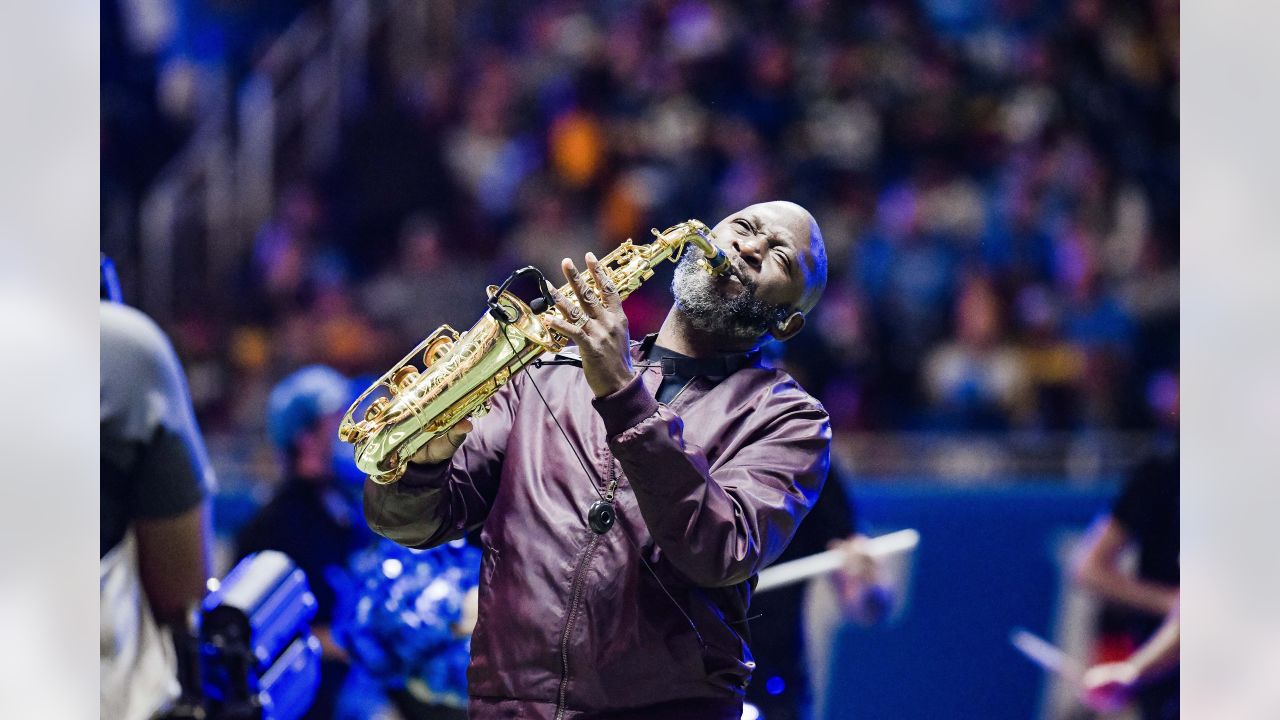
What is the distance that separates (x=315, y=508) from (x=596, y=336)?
2.03 meters

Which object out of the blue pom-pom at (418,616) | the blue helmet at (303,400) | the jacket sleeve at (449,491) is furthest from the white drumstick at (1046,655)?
the blue helmet at (303,400)

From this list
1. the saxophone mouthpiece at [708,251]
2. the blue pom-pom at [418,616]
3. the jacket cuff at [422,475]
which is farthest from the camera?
the blue pom-pom at [418,616]

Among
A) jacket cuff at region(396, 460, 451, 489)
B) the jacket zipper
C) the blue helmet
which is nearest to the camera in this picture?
the jacket zipper

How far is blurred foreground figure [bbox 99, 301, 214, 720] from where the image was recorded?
12.0 ft

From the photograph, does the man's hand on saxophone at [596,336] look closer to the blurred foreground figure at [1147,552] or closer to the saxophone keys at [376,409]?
the saxophone keys at [376,409]

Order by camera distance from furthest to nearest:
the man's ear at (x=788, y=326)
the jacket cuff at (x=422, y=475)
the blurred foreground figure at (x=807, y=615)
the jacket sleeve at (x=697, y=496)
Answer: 1. the blurred foreground figure at (x=807, y=615)
2. the man's ear at (x=788, y=326)
3. the jacket cuff at (x=422, y=475)
4. the jacket sleeve at (x=697, y=496)

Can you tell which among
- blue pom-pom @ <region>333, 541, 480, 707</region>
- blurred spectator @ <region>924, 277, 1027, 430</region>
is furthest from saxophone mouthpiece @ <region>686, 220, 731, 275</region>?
blurred spectator @ <region>924, 277, 1027, 430</region>

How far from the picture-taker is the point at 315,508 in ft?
12.2

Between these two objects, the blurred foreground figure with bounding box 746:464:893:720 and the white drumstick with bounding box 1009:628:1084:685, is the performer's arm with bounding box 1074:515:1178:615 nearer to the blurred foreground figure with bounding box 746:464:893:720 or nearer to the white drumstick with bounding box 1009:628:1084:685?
the white drumstick with bounding box 1009:628:1084:685

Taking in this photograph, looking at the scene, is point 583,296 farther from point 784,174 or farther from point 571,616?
point 784,174

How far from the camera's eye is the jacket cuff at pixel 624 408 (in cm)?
194

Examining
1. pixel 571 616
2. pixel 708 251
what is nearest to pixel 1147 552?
pixel 708 251
